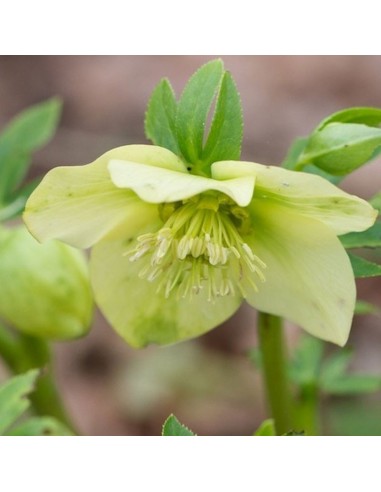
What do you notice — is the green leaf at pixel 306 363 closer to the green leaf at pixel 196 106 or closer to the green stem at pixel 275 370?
the green stem at pixel 275 370

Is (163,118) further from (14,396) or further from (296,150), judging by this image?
(14,396)

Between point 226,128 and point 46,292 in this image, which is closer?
point 226,128

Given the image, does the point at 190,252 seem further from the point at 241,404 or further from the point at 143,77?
the point at 143,77

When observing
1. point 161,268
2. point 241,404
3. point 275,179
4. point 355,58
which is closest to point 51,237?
point 161,268

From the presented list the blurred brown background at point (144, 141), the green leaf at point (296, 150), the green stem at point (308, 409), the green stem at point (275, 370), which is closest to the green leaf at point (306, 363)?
the green stem at point (308, 409)

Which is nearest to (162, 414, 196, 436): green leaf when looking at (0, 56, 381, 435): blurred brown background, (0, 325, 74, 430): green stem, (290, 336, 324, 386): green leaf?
(0, 325, 74, 430): green stem

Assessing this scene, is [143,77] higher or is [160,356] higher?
[143,77]

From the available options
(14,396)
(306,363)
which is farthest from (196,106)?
(306,363)
